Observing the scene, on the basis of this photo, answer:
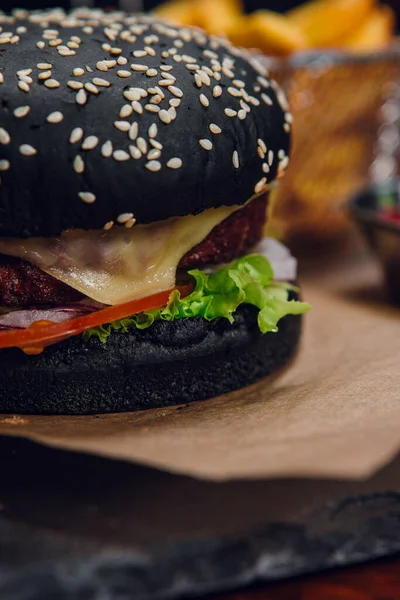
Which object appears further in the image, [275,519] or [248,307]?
[248,307]

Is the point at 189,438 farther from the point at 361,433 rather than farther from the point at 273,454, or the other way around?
the point at 361,433

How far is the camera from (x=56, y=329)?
2.37 m

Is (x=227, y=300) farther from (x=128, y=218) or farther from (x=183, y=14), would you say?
(x=183, y=14)

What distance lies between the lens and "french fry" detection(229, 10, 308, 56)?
12.2ft

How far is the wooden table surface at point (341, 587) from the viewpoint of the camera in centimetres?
176

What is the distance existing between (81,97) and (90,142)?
155 millimetres

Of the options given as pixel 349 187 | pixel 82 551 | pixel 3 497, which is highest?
pixel 82 551

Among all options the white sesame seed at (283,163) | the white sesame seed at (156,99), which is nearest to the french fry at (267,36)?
the white sesame seed at (283,163)

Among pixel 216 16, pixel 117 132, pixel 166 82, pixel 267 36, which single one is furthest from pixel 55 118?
pixel 216 16

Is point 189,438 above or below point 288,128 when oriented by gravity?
below

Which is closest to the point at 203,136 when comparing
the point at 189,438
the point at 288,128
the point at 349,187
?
the point at 288,128

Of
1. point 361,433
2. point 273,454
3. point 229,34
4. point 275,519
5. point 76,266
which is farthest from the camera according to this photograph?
point 229,34

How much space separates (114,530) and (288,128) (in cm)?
171

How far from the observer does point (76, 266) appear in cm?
239
